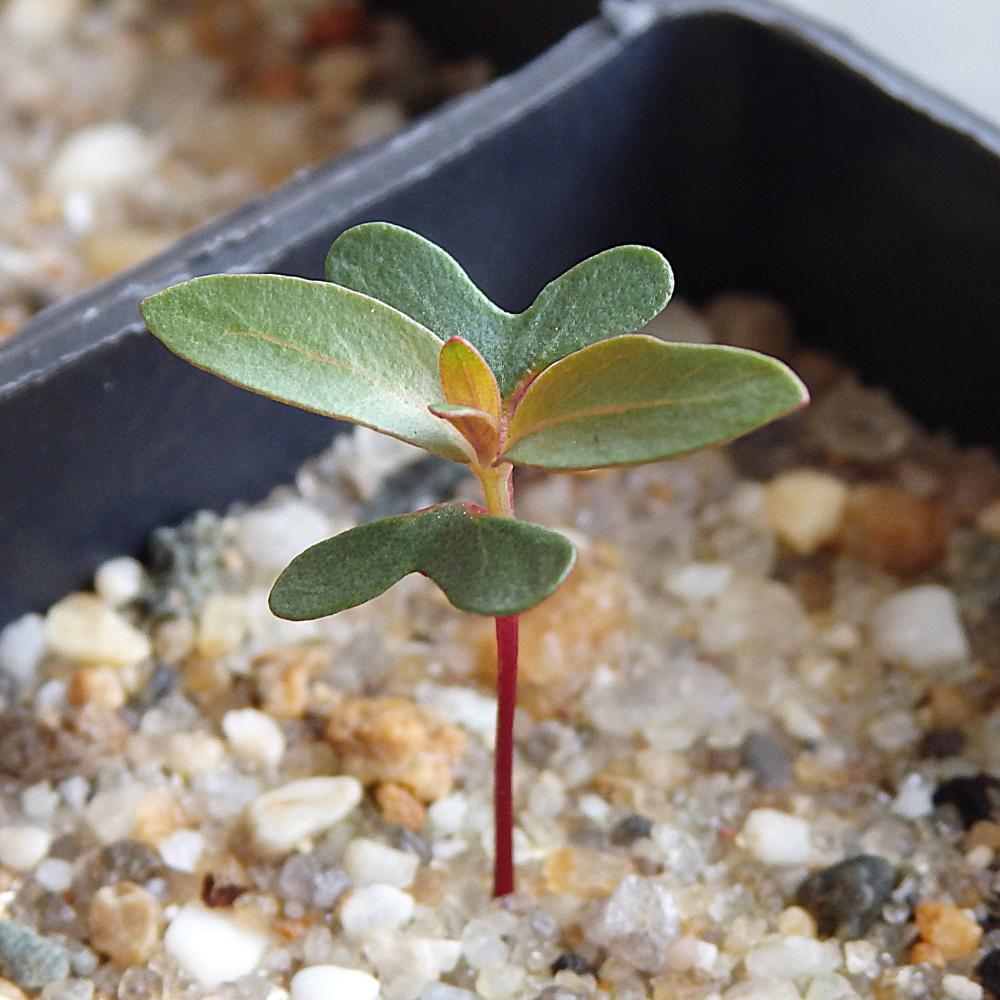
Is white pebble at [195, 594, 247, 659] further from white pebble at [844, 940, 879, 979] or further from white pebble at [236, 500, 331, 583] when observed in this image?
white pebble at [844, 940, 879, 979]

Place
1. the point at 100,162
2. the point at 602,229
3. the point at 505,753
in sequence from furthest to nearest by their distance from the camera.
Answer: the point at 100,162 → the point at 602,229 → the point at 505,753

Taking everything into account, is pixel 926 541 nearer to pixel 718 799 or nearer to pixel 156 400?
pixel 718 799

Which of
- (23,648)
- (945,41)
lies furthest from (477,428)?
(945,41)

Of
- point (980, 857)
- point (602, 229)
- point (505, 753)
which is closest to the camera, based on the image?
point (505, 753)

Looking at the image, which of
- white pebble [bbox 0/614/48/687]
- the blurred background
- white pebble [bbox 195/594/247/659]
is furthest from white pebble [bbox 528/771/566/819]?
the blurred background

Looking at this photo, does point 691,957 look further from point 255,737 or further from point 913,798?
point 255,737

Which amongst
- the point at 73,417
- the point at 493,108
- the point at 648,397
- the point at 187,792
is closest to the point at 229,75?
the point at 493,108

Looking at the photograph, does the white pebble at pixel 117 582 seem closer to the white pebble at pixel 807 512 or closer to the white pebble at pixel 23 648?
the white pebble at pixel 23 648

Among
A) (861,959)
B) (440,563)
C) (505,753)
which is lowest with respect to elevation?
(861,959)
